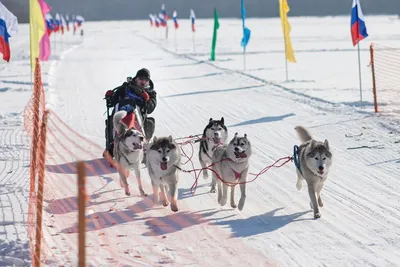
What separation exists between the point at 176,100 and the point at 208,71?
7.57m

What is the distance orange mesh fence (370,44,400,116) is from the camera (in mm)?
12836

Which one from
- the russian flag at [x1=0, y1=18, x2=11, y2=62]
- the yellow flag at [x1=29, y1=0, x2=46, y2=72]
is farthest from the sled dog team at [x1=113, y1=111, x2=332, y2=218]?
the yellow flag at [x1=29, y1=0, x2=46, y2=72]

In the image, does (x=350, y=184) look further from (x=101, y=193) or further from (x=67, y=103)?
(x=67, y=103)

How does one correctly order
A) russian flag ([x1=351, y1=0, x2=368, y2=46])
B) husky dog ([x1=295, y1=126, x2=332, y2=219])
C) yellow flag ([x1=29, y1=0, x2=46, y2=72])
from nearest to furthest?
husky dog ([x1=295, y1=126, x2=332, y2=219]) → russian flag ([x1=351, y1=0, x2=368, y2=46]) → yellow flag ([x1=29, y1=0, x2=46, y2=72])

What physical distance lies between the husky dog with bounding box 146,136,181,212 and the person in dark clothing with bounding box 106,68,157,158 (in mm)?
1987

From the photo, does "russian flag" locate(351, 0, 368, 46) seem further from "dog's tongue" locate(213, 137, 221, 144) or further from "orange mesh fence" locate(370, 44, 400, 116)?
"dog's tongue" locate(213, 137, 221, 144)

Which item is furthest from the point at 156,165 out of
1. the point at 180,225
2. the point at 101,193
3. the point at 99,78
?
the point at 99,78

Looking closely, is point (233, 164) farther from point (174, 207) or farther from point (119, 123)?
point (119, 123)

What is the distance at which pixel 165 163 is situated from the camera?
20.3 feet

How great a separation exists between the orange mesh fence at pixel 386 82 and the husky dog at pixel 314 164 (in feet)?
20.9

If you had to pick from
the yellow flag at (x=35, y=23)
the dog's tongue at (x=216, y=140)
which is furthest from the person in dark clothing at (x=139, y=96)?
the yellow flag at (x=35, y=23)

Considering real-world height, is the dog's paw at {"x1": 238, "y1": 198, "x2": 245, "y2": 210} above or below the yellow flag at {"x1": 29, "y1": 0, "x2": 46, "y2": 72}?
below

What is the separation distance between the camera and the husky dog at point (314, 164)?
590cm

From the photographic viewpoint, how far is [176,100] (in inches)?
588
